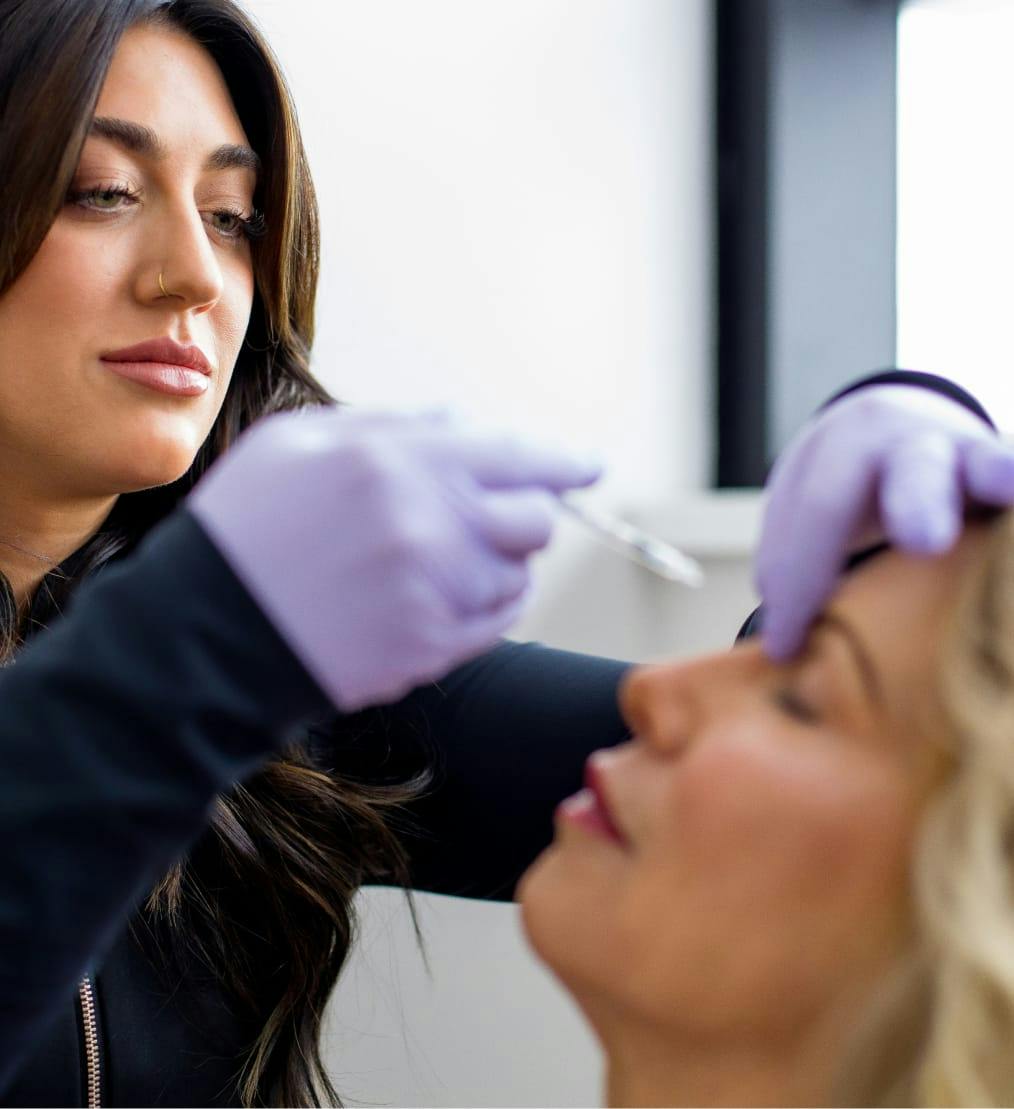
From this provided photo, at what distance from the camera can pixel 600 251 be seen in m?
1.68

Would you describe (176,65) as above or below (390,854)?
above

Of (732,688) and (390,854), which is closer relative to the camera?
(732,688)

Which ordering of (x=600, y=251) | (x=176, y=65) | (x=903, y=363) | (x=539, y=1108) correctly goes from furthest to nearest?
(x=903, y=363) < (x=600, y=251) < (x=539, y=1108) < (x=176, y=65)

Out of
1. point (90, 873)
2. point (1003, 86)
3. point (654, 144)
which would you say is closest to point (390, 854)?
point (90, 873)

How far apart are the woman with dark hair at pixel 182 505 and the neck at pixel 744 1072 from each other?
1.37 ft

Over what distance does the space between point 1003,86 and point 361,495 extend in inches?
61.3

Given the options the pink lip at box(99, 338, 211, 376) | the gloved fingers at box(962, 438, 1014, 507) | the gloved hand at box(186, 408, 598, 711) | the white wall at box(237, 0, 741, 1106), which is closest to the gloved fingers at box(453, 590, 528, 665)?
the gloved hand at box(186, 408, 598, 711)

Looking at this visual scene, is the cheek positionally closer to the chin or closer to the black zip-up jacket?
the black zip-up jacket

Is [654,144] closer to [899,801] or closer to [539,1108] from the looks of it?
[539,1108]

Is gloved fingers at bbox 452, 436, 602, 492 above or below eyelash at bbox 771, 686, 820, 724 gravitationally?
above

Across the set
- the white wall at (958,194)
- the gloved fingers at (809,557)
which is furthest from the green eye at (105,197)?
the white wall at (958,194)

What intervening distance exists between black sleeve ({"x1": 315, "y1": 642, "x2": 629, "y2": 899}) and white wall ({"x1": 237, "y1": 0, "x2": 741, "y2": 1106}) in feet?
1.03

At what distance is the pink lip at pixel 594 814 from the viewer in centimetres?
64

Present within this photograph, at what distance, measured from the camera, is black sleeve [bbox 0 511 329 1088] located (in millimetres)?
538
